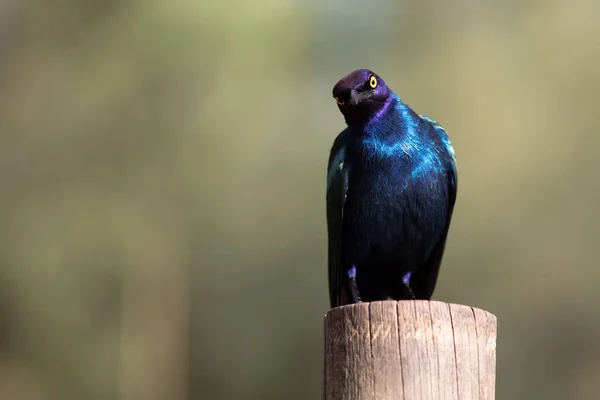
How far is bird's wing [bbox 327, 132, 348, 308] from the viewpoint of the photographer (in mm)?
3473

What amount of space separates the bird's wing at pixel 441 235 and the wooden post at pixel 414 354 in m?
1.55

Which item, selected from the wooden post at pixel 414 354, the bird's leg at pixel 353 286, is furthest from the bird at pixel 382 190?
the wooden post at pixel 414 354

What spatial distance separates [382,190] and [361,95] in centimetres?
49

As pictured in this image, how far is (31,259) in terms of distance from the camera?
7.49 metres

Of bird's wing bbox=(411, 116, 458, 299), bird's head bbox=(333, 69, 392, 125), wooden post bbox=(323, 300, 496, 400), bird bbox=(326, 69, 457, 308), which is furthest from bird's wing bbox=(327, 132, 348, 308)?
wooden post bbox=(323, 300, 496, 400)

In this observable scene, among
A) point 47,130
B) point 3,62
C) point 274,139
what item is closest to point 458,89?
point 274,139

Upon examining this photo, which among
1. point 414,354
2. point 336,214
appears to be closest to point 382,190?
point 336,214

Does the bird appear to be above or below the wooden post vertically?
above

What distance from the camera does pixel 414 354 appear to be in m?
1.96

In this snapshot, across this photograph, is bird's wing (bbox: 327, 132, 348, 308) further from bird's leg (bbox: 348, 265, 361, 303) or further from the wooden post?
the wooden post

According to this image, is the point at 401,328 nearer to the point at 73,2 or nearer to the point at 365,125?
the point at 365,125

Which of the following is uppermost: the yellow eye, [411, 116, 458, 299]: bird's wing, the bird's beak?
the yellow eye

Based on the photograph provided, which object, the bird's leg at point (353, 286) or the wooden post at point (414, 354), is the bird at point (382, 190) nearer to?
the bird's leg at point (353, 286)

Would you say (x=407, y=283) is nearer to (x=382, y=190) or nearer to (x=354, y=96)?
(x=382, y=190)
